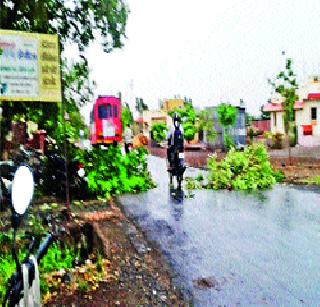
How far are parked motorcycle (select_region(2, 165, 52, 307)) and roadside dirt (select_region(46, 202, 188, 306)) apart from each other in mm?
1400

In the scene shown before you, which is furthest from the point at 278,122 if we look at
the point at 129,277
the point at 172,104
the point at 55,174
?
the point at 129,277

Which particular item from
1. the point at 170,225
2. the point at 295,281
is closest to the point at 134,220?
the point at 170,225

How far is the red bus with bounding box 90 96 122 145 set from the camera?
6633 mm

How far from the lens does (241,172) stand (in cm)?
998

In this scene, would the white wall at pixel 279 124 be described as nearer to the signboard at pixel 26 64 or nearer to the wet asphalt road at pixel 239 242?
the wet asphalt road at pixel 239 242

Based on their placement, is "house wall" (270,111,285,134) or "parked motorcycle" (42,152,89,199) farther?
"house wall" (270,111,285,134)

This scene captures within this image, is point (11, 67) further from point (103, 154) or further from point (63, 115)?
point (103, 154)

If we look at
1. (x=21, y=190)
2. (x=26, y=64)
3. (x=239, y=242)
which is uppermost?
(x=26, y=64)

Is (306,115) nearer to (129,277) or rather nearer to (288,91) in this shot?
(288,91)

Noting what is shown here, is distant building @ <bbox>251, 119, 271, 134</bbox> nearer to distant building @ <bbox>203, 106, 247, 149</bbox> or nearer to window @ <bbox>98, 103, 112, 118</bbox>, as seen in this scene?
distant building @ <bbox>203, 106, 247, 149</bbox>

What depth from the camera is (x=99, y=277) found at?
386 cm

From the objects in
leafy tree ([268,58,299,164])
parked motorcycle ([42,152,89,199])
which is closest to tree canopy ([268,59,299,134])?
leafy tree ([268,58,299,164])

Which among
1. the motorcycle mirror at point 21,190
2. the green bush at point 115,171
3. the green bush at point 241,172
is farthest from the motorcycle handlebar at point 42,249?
the green bush at point 241,172

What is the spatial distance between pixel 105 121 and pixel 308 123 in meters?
8.46
